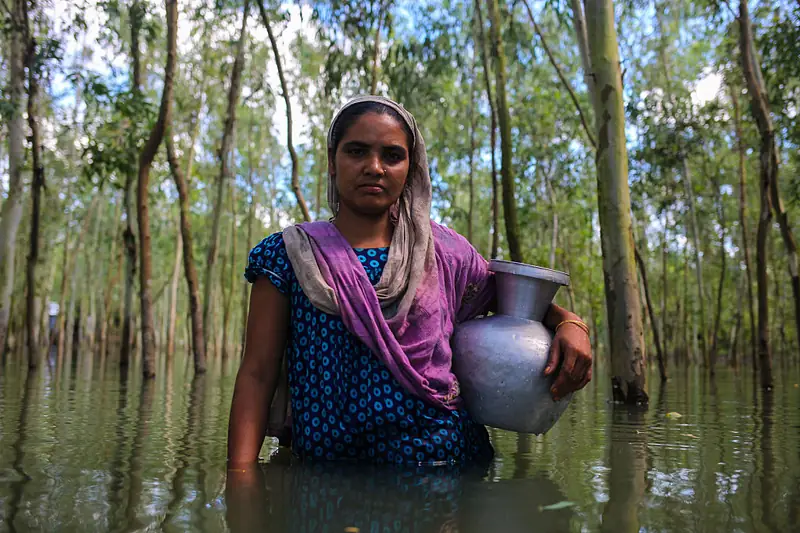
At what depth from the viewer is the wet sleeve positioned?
245cm

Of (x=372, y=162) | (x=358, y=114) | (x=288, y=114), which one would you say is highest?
(x=288, y=114)

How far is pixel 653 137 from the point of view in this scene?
45.5 feet

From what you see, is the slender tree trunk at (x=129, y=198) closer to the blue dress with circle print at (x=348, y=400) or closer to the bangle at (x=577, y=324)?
the blue dress with circle print at (x=348, y=400)

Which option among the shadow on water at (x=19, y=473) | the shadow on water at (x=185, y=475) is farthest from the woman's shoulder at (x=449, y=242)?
the shadow on water at (x=19, y=473)

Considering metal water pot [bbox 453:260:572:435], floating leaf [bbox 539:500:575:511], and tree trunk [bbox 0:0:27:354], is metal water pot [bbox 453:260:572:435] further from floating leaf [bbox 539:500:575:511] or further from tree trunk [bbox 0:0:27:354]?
tree trunk [bbox 0:0:27:354]

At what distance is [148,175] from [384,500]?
8.35 meters

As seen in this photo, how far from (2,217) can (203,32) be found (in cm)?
713

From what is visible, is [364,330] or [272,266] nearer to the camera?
[364,330]

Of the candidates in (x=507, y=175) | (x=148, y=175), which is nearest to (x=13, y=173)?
(x=148, y=175)

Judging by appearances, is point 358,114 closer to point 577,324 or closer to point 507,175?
point 577,324

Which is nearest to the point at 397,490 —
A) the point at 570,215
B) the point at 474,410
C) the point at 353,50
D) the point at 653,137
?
the point at 474,410

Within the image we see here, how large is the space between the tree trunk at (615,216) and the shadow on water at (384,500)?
349 centimetres

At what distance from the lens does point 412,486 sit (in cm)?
204

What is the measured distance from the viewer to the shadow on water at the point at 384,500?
1.66 metres
